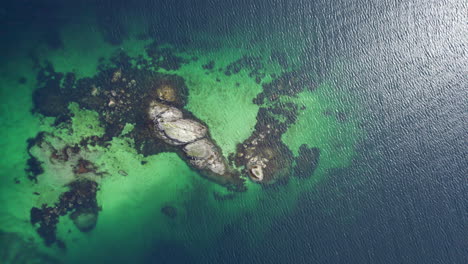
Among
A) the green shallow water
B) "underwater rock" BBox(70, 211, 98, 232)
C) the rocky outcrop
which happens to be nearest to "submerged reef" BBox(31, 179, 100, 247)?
"underwater rock" BBox(70, 211, 98, 232)

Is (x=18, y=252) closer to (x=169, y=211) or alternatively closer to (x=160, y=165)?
(x=169, y=211)

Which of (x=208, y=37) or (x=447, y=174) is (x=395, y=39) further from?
(x=208, y=37)

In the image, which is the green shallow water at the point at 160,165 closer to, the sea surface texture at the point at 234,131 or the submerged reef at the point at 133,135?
the sea surface texture at the point at 234,131

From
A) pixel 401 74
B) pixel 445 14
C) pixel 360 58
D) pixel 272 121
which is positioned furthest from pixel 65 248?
pixel 445 14

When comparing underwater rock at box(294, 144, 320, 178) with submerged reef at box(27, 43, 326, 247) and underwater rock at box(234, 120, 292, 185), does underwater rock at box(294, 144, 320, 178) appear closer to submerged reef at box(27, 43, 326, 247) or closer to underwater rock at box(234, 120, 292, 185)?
underwater rock at box(234, 120, 292, 185)

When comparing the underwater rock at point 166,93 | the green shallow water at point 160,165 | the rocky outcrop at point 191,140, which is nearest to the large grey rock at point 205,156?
the rocky outcrop at point 191,140

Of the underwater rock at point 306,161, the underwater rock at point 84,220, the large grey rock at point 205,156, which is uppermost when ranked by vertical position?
the large grey rock at point 205,156

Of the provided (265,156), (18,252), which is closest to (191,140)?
(265,156)
